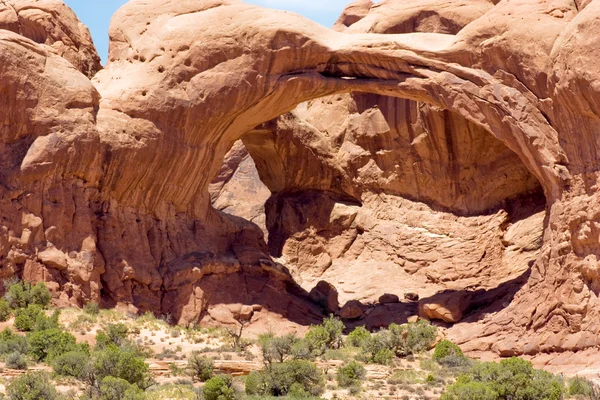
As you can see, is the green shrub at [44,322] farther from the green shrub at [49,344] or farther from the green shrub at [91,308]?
the green shrub at [91,308]

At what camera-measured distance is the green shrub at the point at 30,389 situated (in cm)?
1988

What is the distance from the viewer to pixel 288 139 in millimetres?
40312

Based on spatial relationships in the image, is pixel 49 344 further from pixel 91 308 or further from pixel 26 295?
pixel 91 308

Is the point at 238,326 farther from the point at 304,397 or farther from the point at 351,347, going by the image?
the point at 304,397

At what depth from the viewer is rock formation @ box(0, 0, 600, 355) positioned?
29.8 meters

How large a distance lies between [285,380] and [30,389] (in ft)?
16.5

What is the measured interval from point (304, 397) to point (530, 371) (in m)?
4.54

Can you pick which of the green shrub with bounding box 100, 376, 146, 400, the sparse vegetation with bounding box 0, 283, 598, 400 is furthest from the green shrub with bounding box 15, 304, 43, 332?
the green shrub with bounding box 100, 376, 146, 400

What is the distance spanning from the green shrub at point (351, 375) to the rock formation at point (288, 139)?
6799mm

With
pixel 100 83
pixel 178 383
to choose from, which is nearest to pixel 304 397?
pixel 178 383

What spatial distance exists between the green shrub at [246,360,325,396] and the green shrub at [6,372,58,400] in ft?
13.1

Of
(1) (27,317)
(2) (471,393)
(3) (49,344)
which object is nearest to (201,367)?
(3) (49,344)

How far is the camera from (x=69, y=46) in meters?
34.4

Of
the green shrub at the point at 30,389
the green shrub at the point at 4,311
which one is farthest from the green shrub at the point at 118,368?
the green shrub at the point at 4,311
